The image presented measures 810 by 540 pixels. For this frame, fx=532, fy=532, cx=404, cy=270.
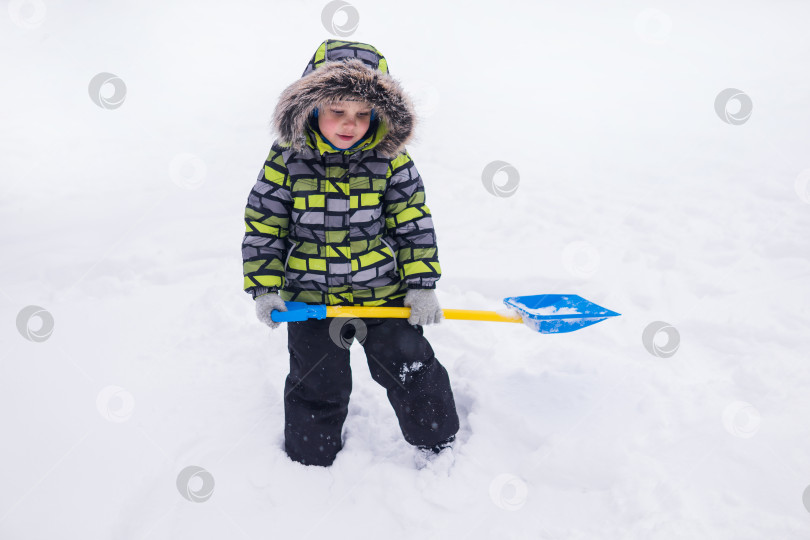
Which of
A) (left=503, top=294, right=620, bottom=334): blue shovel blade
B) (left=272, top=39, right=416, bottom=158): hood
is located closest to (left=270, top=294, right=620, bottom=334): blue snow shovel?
(left=503, top=294, right=620, bottom=334): blue shovel blade

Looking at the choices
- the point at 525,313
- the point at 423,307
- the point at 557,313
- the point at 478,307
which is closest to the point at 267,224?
the point at 423,307

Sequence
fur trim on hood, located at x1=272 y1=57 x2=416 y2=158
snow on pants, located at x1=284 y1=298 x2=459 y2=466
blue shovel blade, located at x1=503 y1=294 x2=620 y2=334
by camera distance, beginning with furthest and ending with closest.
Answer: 1. blue shovel blade, located at x1=503 y1=294 x2=620 y2=334
2. snow on pants, located at x1=284 y1=298 x2=459 y2=466
3. fur trim on hood, located at x1=272 y1=57 x2=416 y2=158

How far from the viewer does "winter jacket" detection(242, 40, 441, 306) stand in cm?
179

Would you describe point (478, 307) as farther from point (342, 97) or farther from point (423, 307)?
point (342, 97)

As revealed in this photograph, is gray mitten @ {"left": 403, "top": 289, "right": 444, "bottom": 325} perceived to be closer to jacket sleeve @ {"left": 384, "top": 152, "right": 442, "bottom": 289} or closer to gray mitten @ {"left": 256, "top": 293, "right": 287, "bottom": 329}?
jacket sleeve @ {"left": 384, "top": 152, "right": 442, "bottom": 289}

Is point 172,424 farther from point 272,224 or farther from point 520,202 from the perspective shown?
point 520,202

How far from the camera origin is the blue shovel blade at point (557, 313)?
2.14 m

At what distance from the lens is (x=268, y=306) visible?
6.21 feet

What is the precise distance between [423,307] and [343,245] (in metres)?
0.37

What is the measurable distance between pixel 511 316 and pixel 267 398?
3.79 ft

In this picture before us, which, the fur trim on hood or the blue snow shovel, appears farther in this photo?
the blue snow shovel

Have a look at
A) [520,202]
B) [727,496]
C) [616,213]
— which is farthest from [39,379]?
[616,213]

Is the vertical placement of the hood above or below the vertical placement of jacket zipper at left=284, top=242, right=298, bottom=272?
above

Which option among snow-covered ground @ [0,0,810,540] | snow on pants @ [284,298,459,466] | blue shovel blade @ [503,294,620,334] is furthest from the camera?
blue shovel blade @ [503,294,620,334]
